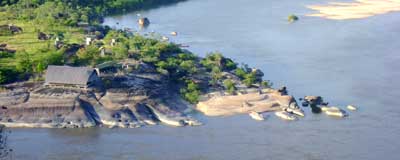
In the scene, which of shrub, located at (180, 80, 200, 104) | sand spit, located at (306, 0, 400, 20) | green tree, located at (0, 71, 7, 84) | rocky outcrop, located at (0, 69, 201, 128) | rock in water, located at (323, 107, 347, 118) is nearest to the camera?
rocky outcrop, located at (0, 69, 201, 128)

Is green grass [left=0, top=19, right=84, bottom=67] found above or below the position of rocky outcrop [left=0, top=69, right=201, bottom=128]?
above

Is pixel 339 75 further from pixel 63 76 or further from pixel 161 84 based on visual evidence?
pixel 63 76

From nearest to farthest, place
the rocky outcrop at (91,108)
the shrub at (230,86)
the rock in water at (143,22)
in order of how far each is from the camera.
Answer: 1. the rocky outcrop at (91,108)
2. the shrub at (230,86)
3. the rock in water at (143,22)

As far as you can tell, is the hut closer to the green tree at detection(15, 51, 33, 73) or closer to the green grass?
the green tree at detection(15, 51, 33, 73)

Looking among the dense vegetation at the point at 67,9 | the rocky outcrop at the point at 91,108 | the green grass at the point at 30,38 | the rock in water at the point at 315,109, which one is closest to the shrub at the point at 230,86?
the rocky outcrop at the point at 91,108

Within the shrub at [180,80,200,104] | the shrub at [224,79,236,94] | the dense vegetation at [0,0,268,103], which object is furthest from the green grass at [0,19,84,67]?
the shrub at [224,79,236,94]

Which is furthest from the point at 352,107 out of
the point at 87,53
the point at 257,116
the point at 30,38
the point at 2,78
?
the point at 30,38

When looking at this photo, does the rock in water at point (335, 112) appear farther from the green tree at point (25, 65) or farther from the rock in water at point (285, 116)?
the green tree at point (25, 65)

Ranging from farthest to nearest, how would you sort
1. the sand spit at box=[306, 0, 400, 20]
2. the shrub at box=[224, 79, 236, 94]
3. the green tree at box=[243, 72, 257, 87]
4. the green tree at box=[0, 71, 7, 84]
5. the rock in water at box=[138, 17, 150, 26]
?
the sand spit at box=[306, 0, 400, 20] → the rock in water at box=[138, 17, 150, 26] → the green tree at box=[243, 72, 257, 87] → the shrub at box=[224, 79, 236, 94] → the green tree at box=[0, 71, 7, 84]
